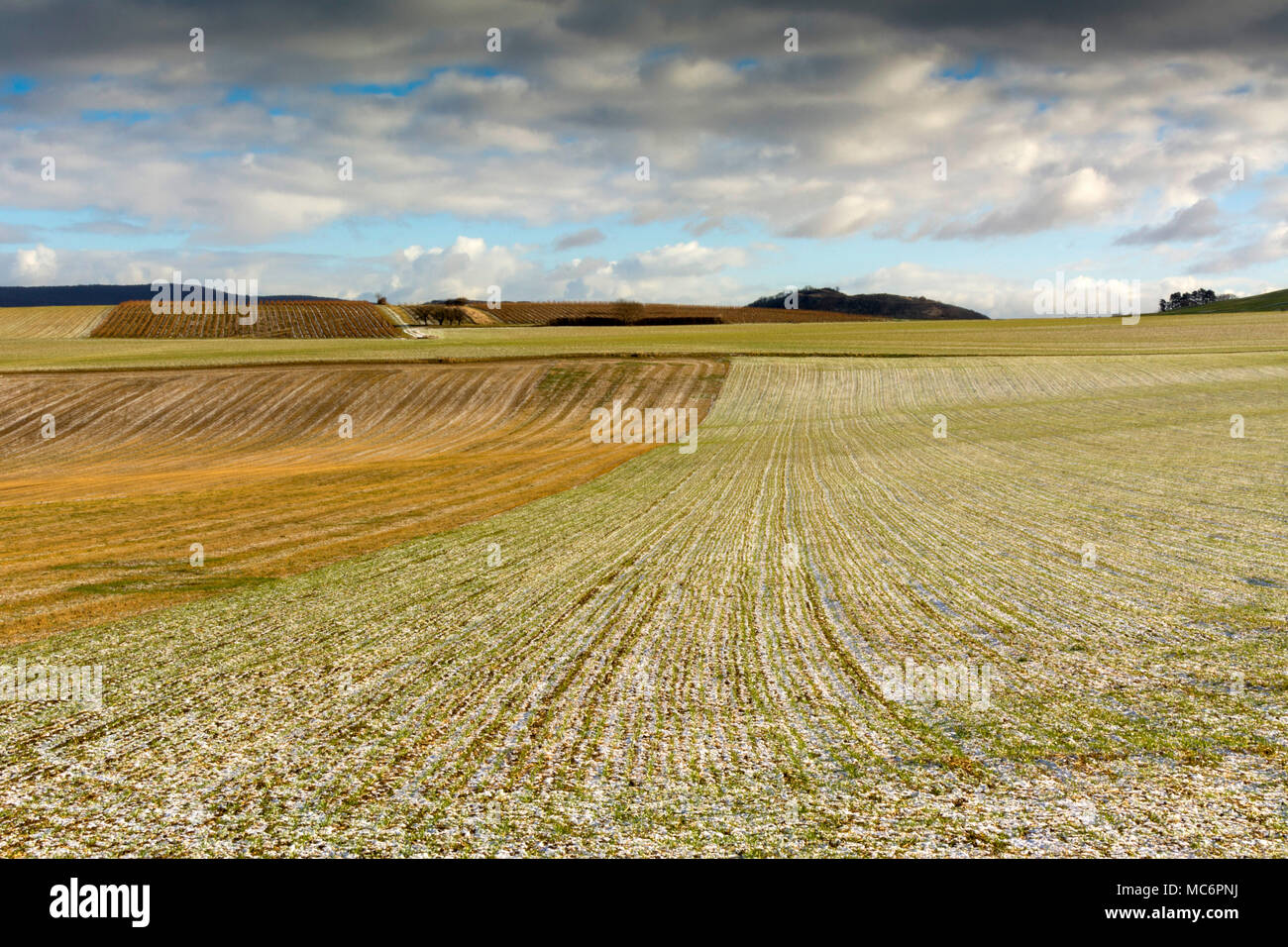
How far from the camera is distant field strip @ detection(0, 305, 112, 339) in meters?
98.8

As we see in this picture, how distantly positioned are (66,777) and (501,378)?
181 ft

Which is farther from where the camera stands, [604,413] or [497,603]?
[604,413]

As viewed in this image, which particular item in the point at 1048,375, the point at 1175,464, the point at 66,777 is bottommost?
the point at 66,777

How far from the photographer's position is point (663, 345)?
82.1m

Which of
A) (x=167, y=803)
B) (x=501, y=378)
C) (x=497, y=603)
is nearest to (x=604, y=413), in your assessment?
(x=501, y=378)

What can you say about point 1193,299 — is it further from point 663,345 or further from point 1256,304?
point 663,345

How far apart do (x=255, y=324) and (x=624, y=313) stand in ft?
176

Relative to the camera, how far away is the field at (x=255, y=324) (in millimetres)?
99312

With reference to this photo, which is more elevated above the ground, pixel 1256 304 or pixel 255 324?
pixel 1256 304

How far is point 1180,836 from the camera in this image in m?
6.74

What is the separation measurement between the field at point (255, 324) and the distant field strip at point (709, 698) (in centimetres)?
8769

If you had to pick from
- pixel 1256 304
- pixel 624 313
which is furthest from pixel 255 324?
pixel 1256 304

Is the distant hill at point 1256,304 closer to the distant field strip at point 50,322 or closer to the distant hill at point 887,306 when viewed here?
the distant hill at point 887,306
